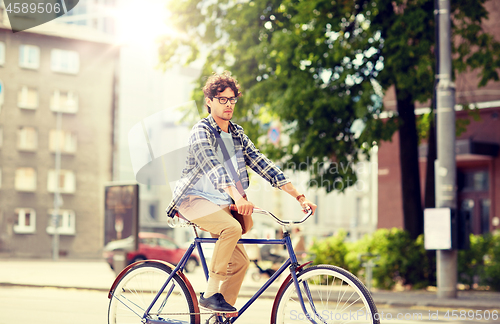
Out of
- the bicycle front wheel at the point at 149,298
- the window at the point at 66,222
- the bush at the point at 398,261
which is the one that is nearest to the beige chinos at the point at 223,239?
the bicycle front wheel at the point at 149,298

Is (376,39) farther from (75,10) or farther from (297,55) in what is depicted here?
(75,10)

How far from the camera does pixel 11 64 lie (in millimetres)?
42562

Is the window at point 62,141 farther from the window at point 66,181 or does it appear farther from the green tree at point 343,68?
the green tree at point 343,68

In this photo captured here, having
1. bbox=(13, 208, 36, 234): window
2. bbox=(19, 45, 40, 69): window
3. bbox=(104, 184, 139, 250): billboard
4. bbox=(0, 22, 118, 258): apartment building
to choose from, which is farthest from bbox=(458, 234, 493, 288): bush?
bbox=(19, 45, 40, 69): window

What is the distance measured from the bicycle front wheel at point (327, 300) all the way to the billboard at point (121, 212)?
11.3 meters

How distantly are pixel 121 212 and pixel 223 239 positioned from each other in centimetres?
1163

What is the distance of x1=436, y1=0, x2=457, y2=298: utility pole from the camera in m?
11.2

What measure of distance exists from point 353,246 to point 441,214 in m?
4.41

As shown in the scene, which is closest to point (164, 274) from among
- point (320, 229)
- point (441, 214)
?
point (441, 214)

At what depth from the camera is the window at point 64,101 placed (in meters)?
43.6

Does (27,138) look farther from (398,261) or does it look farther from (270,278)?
(270,278)

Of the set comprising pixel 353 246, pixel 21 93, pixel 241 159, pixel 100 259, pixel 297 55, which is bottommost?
pixel 100 259

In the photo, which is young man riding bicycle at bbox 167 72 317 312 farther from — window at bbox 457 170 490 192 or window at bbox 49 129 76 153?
window at bbox 49 129 76 153

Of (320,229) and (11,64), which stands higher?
(11,64)
